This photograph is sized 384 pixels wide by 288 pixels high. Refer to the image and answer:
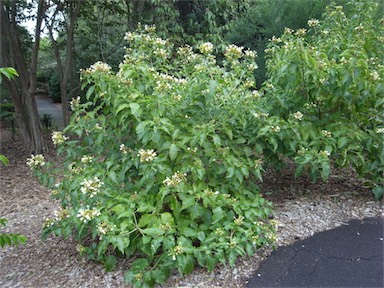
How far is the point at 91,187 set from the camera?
2.06 meters

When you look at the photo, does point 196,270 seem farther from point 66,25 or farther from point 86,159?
point 66,25

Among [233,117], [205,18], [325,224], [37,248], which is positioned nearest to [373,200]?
[325,224]

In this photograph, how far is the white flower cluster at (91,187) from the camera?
6.73 feet

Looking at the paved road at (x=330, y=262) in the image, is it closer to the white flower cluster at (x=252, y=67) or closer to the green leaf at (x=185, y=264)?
the green leaf at (x=185, y=264)

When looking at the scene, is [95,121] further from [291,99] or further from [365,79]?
[365,79]

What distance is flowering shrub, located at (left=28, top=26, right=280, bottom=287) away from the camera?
83.0 inches

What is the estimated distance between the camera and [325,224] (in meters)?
2.79

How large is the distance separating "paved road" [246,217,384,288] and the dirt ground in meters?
0.09

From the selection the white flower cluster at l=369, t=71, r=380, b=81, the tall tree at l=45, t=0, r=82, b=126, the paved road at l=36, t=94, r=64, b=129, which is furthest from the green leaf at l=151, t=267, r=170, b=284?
the paved road at l=36, t=94, r=64, b=129

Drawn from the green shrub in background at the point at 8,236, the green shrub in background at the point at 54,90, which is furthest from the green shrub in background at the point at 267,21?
the green shrub in background at the point at 54,90

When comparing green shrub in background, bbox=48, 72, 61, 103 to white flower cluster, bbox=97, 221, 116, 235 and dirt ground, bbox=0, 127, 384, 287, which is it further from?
white flower cluster, bbox=97, 221, 116, 235

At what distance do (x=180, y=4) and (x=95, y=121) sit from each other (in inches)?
150

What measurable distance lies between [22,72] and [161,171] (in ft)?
13.1

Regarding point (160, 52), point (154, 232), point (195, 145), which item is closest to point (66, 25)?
point (160, 52)
